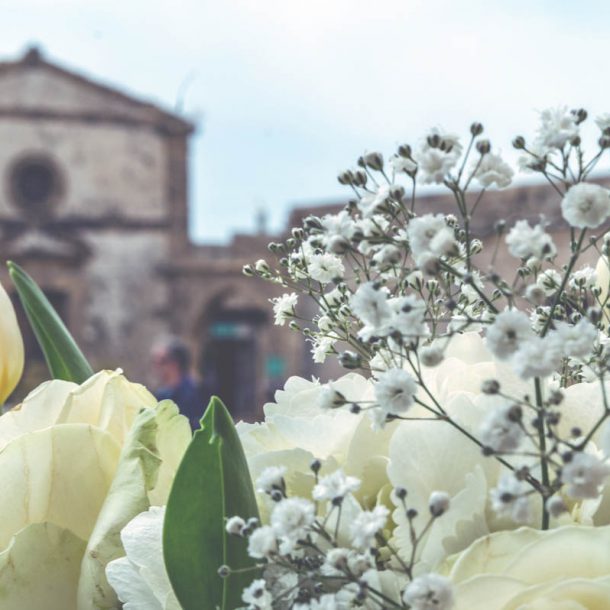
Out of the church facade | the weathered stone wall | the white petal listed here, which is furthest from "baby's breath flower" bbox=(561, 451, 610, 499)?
the weathered stone wall

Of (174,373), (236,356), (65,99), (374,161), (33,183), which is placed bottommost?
(236,356)

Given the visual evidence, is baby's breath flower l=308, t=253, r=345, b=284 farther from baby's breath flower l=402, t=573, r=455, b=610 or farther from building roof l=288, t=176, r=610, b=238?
building roof l=288, t=176, r=610, b=238

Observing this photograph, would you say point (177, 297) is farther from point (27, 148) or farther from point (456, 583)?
point (456, 583)

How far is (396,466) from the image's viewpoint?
49 cm

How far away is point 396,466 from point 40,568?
20cm

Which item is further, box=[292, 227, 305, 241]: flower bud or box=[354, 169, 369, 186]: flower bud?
box=[292, 227, 305, 241]: flower bud

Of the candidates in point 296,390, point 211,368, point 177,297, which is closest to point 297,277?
point 296,390

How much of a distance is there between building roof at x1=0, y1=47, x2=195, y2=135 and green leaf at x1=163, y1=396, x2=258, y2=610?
60.3 feet

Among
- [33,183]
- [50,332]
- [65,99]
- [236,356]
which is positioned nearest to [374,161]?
[50,332]

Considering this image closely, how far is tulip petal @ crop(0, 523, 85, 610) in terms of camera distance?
573 millimetres

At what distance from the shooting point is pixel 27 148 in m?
18.3

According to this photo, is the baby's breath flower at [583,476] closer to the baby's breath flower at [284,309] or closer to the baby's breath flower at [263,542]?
the baby's breath flower at [263,542]

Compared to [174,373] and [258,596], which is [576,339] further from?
[174,373]

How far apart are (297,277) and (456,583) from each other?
275 millimetres
